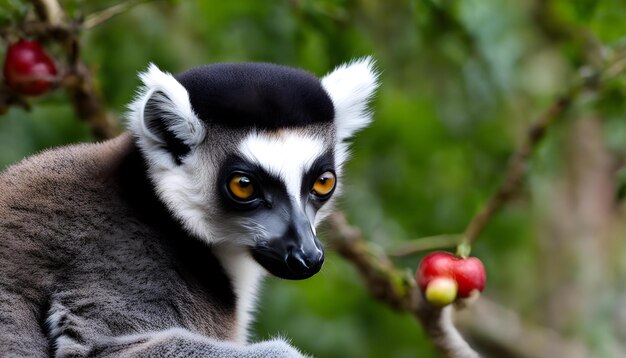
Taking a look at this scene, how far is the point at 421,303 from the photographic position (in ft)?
12.9

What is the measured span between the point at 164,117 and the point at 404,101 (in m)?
3.17

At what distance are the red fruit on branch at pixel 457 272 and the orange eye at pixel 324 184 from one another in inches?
20.6

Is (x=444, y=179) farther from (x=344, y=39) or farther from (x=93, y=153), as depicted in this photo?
(x=93, y=153)

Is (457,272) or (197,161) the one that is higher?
(197,161)

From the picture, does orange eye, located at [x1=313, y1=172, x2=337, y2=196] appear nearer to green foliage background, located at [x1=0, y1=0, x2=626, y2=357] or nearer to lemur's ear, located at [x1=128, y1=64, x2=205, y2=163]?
lemur's ear, located at [x1=128, y1=64, x2=205, y2=163]

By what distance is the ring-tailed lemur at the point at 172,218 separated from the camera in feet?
11.0

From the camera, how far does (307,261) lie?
348 centimetres

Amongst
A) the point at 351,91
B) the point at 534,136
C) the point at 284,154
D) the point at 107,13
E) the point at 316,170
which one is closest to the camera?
the point at 284,154

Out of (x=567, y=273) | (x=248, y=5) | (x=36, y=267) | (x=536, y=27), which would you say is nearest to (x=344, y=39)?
(x=248, y=5)

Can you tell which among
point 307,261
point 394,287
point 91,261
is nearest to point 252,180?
point 307,261

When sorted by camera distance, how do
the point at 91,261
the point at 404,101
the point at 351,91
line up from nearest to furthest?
the point at 91,261 < the point at 351,91 < the point at 404,101

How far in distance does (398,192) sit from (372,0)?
1393 mm

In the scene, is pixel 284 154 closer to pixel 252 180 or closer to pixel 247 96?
pixel 252 180

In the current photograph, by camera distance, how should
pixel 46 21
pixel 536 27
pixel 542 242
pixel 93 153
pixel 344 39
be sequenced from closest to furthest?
pixel 93 153 < pixel 46 21 < pixel 344 39 < pixel 536 27 < pixel 542 242
